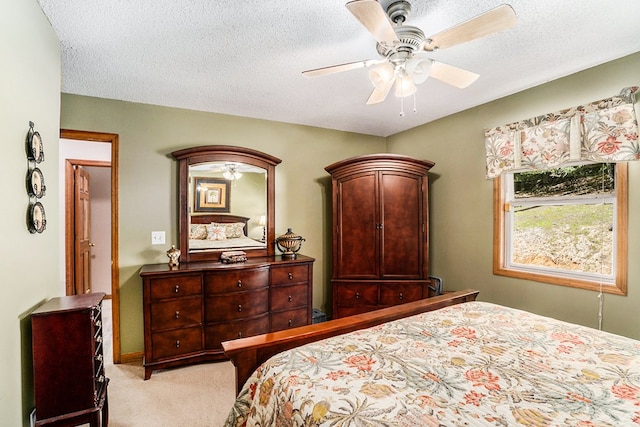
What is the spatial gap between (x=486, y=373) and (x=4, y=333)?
77.4 inches

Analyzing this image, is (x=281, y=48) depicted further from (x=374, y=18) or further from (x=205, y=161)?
(x=205, y=161)

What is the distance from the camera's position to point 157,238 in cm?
304

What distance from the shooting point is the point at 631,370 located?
3.92 feet

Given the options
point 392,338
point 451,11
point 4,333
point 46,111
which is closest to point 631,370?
point 392,338

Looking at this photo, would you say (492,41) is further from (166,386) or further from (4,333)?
(166,386)

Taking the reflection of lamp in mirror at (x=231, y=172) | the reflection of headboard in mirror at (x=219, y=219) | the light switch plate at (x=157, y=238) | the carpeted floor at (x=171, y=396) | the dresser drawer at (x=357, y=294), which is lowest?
the carpeted floor at (x=171, y=396)

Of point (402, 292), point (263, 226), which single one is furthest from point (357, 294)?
point (263, 226)

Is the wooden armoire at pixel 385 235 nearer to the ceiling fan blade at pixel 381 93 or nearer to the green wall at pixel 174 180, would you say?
the green wall at pixel 174 180

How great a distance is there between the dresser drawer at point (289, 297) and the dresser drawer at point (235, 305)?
0.35ft

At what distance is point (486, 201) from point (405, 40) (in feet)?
6.73

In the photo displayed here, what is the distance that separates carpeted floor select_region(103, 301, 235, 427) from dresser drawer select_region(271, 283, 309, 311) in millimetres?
702

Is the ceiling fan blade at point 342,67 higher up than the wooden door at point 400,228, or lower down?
higher up

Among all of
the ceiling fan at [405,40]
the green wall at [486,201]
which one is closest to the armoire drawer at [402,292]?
the green wall at [486,201]

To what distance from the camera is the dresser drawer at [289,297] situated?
303 centimetres
